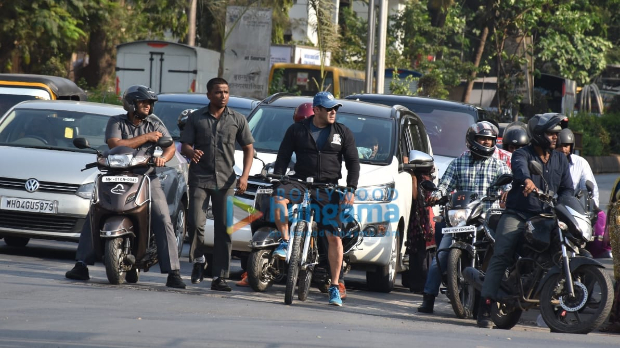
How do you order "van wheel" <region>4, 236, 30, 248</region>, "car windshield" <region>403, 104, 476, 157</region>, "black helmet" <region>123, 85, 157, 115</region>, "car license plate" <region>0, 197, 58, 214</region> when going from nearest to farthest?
"black helmet" <region>123, 85, 157, 115</region> → "car license plate" <region>0, 197, 58, 214</region> → "van wheel" <region>4, 236, 30, 248</region> → "car windshield" <region>403, 104, 476, 157</region>

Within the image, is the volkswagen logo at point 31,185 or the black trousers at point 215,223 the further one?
the volkswagen logo at point 31,185

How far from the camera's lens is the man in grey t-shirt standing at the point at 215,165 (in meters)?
9.98

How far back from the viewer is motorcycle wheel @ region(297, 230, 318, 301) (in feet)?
31.0

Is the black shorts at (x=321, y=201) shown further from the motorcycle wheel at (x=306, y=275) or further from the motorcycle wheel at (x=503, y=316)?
the motorcycle wheel at (x=503, y=316)

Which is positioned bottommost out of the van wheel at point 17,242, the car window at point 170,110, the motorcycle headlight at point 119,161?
the van wheel at point 17,242

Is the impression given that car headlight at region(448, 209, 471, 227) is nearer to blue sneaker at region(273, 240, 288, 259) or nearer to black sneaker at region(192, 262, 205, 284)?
blue sneaker at region(273, 240, 288, 259)

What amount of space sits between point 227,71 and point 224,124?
13.9 m

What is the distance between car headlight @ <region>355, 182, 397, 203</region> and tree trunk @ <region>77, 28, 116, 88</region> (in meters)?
28.0

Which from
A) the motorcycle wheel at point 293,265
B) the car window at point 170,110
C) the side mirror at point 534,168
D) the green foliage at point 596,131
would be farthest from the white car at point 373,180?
the green foliage at point 596,131

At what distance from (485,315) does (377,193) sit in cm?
225

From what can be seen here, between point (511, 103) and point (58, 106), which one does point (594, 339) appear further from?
point (511, 103)

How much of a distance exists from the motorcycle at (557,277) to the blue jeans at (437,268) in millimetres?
882

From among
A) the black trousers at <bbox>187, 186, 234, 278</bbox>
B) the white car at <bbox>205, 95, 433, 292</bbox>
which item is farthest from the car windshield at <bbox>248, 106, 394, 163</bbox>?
the black trousers at <bbox>187, 186, 234, 278</bbox>

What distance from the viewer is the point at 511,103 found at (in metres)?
38.2
